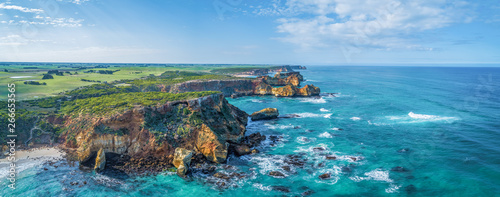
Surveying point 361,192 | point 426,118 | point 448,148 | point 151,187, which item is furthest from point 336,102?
point 151,187

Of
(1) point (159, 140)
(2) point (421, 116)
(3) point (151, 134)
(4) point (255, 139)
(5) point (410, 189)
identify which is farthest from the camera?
(2) point (421, 116)

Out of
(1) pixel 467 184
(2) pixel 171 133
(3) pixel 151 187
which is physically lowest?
(3) pixel 151 187

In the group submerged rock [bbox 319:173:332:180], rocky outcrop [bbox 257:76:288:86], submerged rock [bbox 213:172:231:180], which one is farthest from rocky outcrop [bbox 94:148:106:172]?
rocky outcrop [bbox 257:76:288:86]

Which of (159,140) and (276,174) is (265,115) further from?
(159,140)

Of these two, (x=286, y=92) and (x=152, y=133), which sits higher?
(x=286, y=92)

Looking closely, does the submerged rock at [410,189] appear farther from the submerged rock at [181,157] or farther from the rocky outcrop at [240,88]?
the rocky outcrop at [240,88]

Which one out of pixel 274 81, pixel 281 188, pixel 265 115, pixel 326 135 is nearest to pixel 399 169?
pixel 326 135

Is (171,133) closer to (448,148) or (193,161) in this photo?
(193,161)
